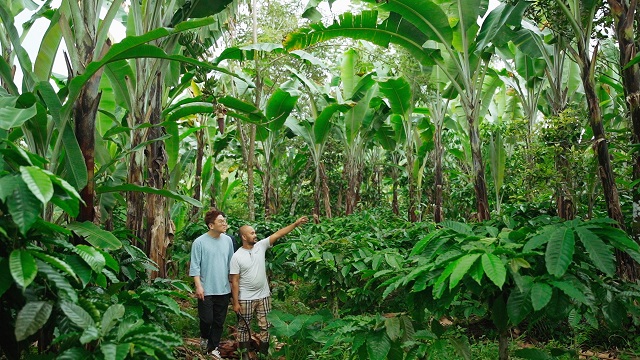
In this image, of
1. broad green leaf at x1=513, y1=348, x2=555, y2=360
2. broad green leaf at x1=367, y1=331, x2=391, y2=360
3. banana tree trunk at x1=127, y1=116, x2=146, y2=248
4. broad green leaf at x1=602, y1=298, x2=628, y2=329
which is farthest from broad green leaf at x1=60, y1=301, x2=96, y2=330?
broad green leaf at x1=602, y1=298, x2=628, y2=329

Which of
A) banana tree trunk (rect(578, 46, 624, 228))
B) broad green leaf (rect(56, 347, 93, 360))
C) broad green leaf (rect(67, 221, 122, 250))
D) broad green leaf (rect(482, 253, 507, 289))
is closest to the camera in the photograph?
broad green leaf (rect(56, 347, 93, 360))

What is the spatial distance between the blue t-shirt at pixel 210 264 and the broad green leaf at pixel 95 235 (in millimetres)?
1900

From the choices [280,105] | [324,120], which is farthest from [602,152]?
[280,105]

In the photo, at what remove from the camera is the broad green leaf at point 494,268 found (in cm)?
239

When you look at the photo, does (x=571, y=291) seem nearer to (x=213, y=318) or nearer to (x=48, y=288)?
(x=48, y=288)

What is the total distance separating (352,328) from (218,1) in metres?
3.40

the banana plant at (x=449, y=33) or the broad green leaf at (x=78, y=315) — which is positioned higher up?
the banana plant at (x=449, y=33)

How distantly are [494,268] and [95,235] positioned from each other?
2097 mm

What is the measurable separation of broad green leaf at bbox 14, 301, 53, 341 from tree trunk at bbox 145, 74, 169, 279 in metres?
2.64

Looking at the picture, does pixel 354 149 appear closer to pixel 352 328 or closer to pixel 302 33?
pixel 302 33

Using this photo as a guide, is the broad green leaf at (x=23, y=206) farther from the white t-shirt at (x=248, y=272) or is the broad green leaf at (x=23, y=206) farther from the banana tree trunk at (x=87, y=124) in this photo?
the white t-shirt at (x=248, y=272)

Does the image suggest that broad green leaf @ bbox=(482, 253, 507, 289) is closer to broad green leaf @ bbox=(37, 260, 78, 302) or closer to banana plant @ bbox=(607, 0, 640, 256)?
broad green leaf @ bbox=(37, 260, 78, 302)

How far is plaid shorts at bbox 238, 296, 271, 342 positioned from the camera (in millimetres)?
4895

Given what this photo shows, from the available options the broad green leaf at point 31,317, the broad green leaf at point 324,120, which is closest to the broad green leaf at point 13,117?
the broad green leaf at point 31,317
